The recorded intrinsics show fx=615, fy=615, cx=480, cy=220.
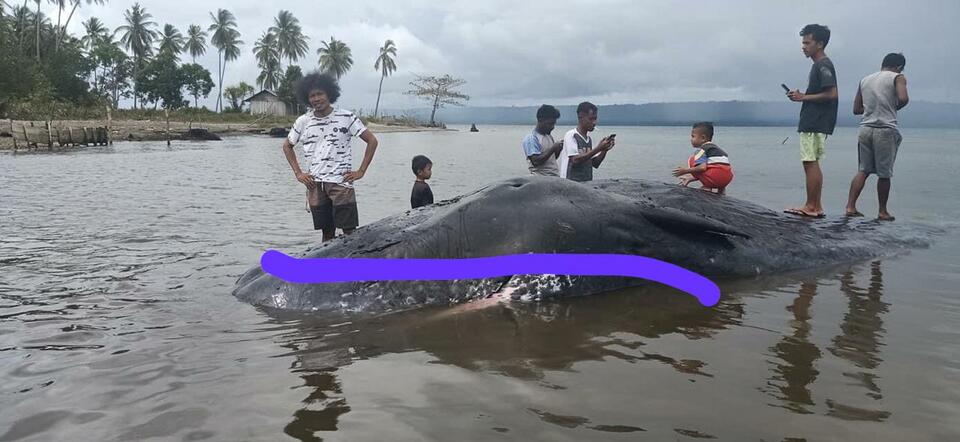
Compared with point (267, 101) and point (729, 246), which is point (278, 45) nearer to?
point (267, 101)

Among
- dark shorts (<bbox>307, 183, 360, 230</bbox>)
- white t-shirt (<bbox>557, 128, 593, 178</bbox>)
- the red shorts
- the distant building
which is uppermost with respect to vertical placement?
the distant building

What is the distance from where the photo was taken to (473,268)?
170 inches

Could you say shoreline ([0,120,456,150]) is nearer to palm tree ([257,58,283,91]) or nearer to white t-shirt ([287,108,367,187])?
palm tree ([257,58,283,91])

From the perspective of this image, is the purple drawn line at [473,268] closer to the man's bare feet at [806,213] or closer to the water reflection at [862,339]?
the water reflection at [862,339]

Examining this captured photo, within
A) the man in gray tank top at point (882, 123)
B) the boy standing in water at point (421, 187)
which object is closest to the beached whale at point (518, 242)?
the boy standing in water at point (421, 187)

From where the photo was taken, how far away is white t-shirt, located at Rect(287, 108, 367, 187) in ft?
21.1

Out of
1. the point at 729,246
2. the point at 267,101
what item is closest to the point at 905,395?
the point at 729,246

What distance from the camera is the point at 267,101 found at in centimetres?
7744

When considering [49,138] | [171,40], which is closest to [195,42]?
[171,40]

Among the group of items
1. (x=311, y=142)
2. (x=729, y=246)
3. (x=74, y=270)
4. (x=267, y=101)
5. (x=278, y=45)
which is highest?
(x=278, y=45)

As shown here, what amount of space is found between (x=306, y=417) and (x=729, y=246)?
3712 mm

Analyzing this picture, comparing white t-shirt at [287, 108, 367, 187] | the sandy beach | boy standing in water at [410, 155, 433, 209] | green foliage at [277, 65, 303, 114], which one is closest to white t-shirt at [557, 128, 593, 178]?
boy standing in water at [410, 155, 433, 209]

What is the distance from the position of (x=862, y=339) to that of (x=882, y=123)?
5.23 meters

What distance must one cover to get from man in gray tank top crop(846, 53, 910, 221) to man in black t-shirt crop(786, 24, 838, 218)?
0.86 metres
